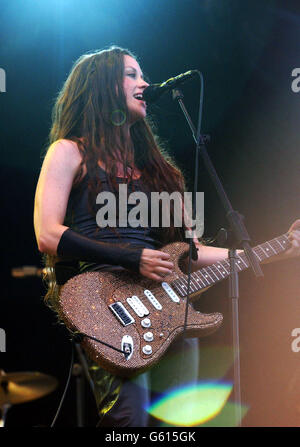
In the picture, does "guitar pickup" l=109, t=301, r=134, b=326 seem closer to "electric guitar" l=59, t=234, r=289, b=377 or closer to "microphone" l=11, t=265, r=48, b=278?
"electric guitar" l=59, t=234, r=289, b=377

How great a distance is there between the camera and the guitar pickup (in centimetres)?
184

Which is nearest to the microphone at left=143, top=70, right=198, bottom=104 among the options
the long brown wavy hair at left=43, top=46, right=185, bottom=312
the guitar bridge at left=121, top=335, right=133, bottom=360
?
the long brown wavy hair at left=43, top=46, right=185, bottom=312

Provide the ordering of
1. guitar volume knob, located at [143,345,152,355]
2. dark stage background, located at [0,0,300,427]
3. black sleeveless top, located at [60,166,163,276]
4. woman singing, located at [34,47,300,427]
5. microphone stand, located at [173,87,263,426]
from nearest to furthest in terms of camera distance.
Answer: microphone stand, located at [173,87,263,426] → guitar volume knob, located at [143,345,152,355] → woman singing, located at [34,47,300,427] → black sleeveless top, located at [60,166,163,276] → dark stage background, located at [0,0,300,427]

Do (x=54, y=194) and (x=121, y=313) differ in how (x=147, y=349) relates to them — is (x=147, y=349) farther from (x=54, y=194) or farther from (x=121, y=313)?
(x=54, y=194)

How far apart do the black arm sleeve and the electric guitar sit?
72mm

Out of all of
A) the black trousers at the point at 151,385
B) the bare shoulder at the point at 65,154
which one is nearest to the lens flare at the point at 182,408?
the black trousers at the point at 151,385

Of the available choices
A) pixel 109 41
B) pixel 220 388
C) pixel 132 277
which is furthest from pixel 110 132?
pixel 220 388

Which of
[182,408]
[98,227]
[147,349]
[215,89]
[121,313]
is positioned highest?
[215,89]

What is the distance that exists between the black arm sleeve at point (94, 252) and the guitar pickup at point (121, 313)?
15cm

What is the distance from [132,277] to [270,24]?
6.73 ft

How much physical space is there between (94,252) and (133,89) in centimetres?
88

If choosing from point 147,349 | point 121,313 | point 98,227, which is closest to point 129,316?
point 121,313

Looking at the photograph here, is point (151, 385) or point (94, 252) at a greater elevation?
point (94, 252)

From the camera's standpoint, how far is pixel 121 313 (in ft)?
6.09
